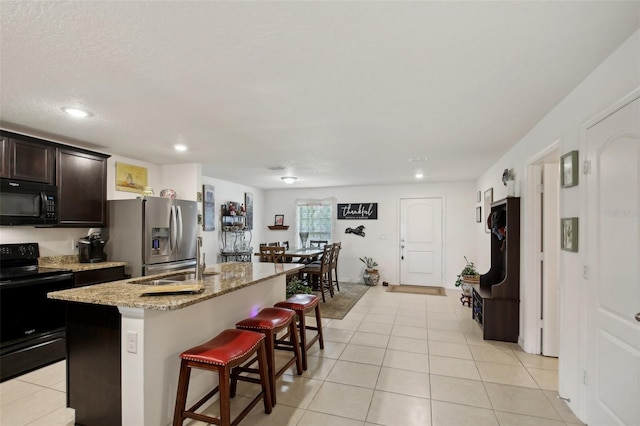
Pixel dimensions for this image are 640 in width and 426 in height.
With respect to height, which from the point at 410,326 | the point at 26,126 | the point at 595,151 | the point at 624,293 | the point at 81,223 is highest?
the point at 26,126

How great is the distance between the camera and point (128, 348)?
70.5 inches

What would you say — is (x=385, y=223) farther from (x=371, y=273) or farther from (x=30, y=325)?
(x=30, y=325)

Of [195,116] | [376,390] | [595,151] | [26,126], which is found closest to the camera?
[595,151]

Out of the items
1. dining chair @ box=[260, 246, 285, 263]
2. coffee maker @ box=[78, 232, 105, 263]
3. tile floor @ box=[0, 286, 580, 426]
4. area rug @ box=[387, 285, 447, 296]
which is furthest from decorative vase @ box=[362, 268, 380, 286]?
coffee maker @ box=[78, 232, 105, 263]

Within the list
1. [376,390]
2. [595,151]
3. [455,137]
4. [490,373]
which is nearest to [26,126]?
[376,390]

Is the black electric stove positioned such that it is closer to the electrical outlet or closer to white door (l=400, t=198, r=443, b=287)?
the electrical outlet

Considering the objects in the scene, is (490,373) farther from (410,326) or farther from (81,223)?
(81,223)

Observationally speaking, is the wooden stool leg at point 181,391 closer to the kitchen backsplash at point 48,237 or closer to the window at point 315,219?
the kitchen backsplash at point 48,237

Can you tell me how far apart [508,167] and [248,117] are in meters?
3.29

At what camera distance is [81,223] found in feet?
11.7

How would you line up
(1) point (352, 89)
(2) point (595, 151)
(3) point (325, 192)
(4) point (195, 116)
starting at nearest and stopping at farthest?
1. (2) point (595, 151)
2. (1) point (352, 89)
3. (4) point (195, 116)
4. (3) point (325, 192)

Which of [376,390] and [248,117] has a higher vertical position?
[248,117]

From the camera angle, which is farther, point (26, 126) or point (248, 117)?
point (26, 126)

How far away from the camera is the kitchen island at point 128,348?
5.79 feet
